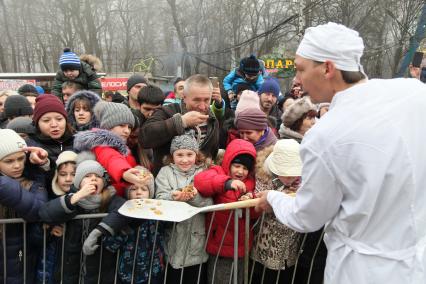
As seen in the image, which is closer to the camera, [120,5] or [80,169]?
[80,169]

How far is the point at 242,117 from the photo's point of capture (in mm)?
3506

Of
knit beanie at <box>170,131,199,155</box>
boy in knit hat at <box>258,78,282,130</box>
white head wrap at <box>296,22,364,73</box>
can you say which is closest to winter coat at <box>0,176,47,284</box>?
knit beanie at <box>170,131,199,155</box>

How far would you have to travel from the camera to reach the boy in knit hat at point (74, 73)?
5016mm

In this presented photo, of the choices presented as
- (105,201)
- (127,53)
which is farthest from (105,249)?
(127,53)

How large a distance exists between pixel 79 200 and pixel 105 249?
0.44m

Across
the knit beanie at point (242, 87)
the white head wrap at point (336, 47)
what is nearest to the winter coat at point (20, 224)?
the white head wrap at point (336, 47)

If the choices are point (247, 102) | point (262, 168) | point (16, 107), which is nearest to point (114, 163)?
point (262, 168)

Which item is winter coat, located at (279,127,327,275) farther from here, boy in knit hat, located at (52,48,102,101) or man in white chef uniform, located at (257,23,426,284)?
boy in knit hat, located at (52,48,102,101)

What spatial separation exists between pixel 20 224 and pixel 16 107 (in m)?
2.29

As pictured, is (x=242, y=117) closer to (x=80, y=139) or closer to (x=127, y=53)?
(x=80, y=139)

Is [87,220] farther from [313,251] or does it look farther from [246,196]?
[313,251]

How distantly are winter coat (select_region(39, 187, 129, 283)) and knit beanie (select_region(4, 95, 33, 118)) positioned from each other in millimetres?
2373

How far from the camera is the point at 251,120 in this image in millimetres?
3461

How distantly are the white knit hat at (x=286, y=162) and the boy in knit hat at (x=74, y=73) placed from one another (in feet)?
11.1
